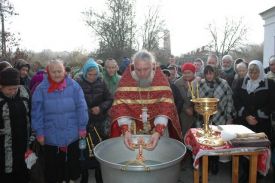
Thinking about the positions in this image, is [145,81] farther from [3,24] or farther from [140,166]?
[3,24]

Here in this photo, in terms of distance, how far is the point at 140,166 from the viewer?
2.16 meters

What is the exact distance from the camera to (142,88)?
327cm

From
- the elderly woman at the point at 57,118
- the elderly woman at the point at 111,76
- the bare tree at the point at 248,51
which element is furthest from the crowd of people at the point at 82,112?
the bare tree at the point at 248,51

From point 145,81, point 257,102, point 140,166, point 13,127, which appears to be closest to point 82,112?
point 13,127

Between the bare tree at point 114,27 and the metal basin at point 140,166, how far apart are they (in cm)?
2148

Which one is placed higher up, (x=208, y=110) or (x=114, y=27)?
(x=114, y=27)

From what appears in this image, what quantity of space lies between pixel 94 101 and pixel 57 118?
793 millimetres

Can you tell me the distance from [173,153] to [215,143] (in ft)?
1.72

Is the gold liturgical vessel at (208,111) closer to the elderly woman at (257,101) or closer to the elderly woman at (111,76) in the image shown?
the elderly woman at (257,101)

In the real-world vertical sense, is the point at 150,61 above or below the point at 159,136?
above

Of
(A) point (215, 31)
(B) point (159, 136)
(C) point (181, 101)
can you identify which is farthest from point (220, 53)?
(B) point (159, 136)

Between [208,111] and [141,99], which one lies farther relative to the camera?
[141,99]

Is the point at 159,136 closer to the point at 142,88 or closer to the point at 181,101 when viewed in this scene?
the point at 142,88

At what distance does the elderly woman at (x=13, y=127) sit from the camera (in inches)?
127
